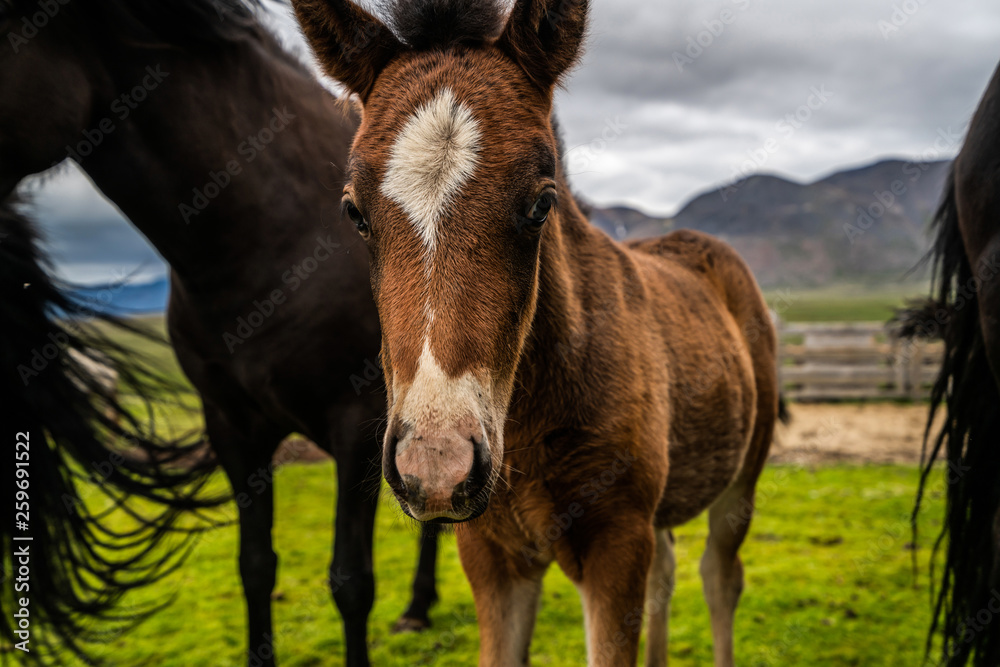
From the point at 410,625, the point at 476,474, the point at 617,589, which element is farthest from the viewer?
the point at 410,625

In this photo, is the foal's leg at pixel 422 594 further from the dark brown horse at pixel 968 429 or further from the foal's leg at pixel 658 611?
the dark brown horse at pixel 968 429

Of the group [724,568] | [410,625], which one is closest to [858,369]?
[724,568]

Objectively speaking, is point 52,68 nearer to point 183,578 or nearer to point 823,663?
point 183,578

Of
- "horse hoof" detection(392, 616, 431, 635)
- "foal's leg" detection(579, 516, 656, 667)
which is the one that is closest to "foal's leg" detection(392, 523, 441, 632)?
"horse hoof" detection(392, 616, 431, 635)

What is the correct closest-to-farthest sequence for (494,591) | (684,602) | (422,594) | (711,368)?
1. (494,591)
2. (711,368)
3. (422,594)
4. (684,602)

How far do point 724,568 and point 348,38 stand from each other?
324cm

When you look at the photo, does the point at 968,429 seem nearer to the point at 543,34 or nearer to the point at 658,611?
the point at 658,611

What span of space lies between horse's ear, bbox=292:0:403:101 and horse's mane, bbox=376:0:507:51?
2.7 inches

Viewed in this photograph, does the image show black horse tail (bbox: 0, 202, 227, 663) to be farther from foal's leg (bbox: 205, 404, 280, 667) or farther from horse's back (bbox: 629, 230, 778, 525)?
horse's back (bbox: 629, 230, 778, 525)

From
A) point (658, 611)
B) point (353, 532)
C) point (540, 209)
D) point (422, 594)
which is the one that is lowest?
point (422, 594)

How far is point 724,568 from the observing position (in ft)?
11.4

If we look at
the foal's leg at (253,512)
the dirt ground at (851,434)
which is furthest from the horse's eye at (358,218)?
the dirt ground at (851,434)

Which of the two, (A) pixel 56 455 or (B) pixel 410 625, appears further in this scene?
(B) pixel 410 625

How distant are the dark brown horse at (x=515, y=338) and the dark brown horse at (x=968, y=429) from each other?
0.92 m
